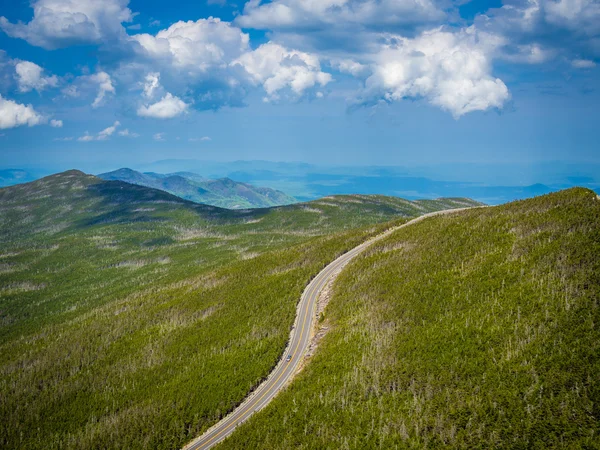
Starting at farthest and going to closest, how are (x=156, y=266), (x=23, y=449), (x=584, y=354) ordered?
(x=156, y=266) < (x=23, y=449) < (x=584, y=354)

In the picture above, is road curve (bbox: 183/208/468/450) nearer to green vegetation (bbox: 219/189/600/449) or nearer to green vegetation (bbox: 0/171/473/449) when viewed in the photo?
green vegetation (bbox: 0/171/473/449)

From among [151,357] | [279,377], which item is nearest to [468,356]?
[279,377]

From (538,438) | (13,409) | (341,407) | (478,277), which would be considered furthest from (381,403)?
(13,409)

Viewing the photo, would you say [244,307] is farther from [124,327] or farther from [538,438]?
[538,438]

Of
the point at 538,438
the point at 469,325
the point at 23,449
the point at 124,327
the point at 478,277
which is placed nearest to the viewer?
the point at 538,438

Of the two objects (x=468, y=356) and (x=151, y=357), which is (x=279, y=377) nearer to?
(x=468, y=356)
